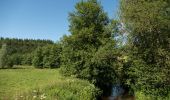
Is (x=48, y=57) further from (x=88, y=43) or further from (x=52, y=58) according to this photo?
(x=88, y=43)

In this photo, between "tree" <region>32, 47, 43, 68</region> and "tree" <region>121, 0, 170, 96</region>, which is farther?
"tree" <region>32, 47, 43, 68</region>

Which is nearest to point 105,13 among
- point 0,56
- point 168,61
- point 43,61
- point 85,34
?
point 85,34

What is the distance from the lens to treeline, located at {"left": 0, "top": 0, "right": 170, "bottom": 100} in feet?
101

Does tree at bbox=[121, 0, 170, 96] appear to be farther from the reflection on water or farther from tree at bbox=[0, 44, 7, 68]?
tree at bbox=[0, 44, 7, 68]

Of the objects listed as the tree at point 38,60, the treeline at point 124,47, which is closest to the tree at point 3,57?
the tree at point 38,60

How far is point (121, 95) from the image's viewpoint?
39.2m

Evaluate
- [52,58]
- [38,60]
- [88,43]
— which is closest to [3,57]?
[52,58]

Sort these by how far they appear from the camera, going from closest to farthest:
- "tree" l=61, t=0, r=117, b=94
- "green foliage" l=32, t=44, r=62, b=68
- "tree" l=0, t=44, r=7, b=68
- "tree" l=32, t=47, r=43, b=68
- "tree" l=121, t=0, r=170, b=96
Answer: "tree" l=121, t=0, r=170, b=96 → "tree" l=61, t=0, r=117, b=94 → "tree" l=0, t=44, r=7, b=68 → "green foliage" l=32, t=44, r=62, b=68 → "tree" l=32, t=47, r=43, b=68

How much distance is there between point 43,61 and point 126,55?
271 feet

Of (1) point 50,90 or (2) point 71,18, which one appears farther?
(2) point 71,18

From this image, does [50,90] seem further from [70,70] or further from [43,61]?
[43,61]

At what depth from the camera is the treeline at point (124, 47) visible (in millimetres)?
30828

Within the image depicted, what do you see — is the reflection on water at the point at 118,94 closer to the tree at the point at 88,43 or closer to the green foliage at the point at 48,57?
the tree at the point at 88,43

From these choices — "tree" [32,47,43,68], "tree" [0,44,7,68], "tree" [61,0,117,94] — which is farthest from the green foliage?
"tree" [61,0,117,94]
